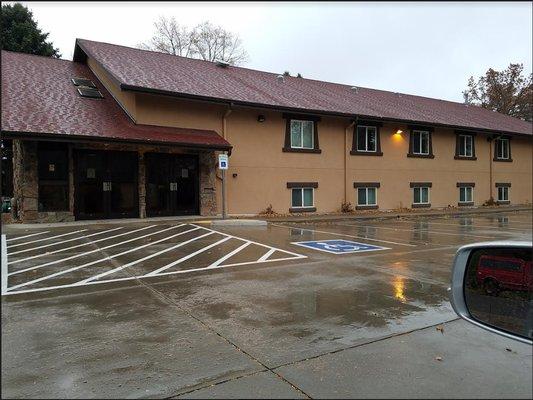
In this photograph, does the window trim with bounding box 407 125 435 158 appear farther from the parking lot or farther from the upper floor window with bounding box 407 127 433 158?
the parking lot

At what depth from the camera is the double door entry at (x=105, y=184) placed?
16094mm

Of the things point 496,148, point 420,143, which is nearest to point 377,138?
point 420,143

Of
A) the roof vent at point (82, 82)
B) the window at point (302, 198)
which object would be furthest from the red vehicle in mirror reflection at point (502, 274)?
the roof vent at point (82, 82)

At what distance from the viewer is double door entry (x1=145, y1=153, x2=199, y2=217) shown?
1734 centimetres

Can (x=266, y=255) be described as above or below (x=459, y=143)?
below

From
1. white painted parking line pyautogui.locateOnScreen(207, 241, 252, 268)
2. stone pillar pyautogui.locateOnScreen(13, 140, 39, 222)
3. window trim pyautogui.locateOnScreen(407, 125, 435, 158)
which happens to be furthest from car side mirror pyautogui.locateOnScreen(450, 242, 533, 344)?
window trim pyautogui.locateOnScreen(407, 125, 435, 158)

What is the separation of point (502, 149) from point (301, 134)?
17181 mm

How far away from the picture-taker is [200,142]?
54.1ft

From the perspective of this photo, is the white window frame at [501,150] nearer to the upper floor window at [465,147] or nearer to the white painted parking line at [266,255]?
the upper floor window at [465,147]

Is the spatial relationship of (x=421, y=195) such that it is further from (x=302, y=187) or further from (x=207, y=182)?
(x=207, y=182)

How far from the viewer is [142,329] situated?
14.9 feet

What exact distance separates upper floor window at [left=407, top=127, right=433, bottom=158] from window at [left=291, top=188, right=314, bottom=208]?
710cm

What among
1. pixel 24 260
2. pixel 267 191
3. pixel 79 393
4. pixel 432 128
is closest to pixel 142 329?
pixel 79 393

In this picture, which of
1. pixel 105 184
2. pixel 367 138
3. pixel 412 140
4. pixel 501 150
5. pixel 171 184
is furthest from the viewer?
pixel 501 150
